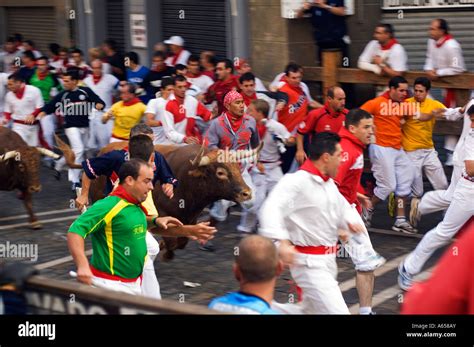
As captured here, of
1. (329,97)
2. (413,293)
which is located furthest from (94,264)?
(329,97)

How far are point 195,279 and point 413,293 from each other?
22.6 feet

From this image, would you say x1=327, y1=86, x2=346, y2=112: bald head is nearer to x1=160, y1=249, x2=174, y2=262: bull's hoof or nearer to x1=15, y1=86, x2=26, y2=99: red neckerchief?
x1=160, y1=249, x2=174, y2=262: bull's hoof

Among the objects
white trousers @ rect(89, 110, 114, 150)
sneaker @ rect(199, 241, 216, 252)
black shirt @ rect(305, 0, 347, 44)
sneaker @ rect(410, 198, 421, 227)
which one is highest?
black shirt @ rect(305, 0, 347, 44)

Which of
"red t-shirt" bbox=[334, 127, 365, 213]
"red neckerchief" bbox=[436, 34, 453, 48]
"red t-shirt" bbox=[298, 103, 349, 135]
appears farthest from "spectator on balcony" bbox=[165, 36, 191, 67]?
"red t-shirt" bbox=[334, 127, 365, 213]

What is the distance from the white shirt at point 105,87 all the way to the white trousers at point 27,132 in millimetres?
1459

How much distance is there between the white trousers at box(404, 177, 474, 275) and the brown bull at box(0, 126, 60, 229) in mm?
5718

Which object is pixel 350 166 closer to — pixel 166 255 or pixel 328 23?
pixel 166 255

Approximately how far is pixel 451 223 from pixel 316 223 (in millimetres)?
2603

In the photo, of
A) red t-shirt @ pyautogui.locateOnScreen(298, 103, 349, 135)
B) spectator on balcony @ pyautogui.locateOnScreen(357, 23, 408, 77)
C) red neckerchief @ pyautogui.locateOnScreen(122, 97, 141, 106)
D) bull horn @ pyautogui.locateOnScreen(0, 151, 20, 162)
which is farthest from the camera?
red neckerchief @ pyautogui.locateOnScreen(122, 97, 141, 106)

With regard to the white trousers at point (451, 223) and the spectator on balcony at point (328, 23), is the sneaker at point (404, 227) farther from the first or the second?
the spectator on balcony at point (328, 23)

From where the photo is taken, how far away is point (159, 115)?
41.2 ft

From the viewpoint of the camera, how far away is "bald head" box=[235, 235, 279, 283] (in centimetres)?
469
